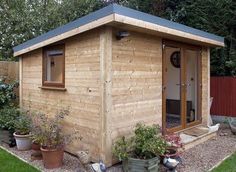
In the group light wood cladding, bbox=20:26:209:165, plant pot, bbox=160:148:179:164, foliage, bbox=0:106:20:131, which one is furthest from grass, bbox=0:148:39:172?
plant pot, bbox=160:148:179:164

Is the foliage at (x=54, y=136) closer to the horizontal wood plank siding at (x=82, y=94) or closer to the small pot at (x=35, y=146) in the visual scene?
the horizontal wood plank siding at (x=82, y=94)

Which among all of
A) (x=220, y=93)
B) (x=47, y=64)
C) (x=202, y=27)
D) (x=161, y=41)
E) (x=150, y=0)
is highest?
(x=150, y=0)

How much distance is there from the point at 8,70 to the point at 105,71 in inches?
225

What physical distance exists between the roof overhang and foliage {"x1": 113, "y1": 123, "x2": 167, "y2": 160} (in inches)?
69.9

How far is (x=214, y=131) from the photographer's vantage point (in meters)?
7.02

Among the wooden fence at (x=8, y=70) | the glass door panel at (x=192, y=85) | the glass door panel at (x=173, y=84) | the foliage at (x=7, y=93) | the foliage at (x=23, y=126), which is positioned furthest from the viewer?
the wooden fence at (x=8, y=70)

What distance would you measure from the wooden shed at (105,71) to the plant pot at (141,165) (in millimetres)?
454

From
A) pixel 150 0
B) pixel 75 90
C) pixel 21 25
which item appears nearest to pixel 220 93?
pixel 150 0

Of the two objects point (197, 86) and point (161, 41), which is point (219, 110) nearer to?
point (197, 86)

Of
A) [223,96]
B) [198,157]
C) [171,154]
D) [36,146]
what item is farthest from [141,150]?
[223,96]

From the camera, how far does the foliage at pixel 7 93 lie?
805 cm

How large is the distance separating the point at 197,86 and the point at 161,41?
216 centimetres

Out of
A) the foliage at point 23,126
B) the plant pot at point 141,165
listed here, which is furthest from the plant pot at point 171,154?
the foliage at point 23,126

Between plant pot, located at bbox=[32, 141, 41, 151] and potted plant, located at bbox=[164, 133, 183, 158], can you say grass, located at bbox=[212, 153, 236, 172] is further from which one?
plant pot, located at bbox=[32, 141, 41, 151]
